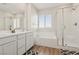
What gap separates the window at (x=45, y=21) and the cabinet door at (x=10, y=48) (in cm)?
109

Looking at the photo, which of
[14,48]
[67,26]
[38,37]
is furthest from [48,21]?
[14,48]

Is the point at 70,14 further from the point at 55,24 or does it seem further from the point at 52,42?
the point at 52,42

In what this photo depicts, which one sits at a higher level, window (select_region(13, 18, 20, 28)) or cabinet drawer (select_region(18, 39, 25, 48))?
window (select_region(13, 18, 20, 28))

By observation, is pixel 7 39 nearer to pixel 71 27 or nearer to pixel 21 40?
pixel 21 40

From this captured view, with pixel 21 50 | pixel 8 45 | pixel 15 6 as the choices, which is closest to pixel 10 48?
pixel 8 45

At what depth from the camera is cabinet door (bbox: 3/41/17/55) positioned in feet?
6.03

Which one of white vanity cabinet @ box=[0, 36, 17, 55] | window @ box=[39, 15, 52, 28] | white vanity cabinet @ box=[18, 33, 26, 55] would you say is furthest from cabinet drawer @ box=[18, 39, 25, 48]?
window @ box=[39, 15, 52, 28]

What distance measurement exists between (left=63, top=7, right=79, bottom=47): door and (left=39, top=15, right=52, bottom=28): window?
2.35 ft

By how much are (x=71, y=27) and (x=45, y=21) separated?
1036 mm

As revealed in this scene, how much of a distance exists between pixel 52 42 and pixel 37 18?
3.13 ft

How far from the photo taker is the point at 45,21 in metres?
2.86

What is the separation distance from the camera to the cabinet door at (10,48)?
1839 millimetres

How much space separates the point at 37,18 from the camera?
2.74m

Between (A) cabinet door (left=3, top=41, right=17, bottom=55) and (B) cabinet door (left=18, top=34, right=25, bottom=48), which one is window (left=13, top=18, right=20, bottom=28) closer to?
(B) cabinet door (left=18, top=34, right=25, bottom=48)
